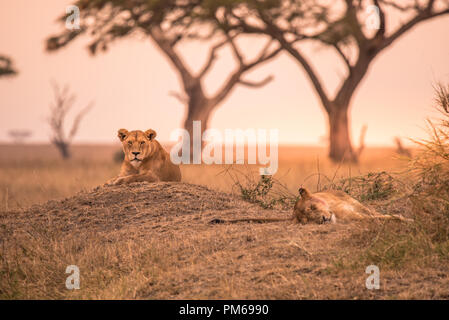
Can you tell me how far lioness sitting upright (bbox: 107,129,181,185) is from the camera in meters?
8.48

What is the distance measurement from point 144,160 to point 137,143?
0.41 meters

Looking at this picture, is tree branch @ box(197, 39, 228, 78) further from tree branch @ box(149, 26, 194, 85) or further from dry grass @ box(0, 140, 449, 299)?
dry grass @ box(0, 140, 449, 299)

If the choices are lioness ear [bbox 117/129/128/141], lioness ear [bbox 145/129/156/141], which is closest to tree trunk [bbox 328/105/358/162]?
lioness ear [bbox 145/129/156/141]

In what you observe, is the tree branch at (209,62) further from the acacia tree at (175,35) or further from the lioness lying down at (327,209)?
the lioness lying down at (327,209)

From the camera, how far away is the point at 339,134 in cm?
2402

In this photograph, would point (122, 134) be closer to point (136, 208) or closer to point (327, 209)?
point (136, 208)

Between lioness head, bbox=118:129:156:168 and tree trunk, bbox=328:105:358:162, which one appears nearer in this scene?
lioness head, bbox=118:129:156:168

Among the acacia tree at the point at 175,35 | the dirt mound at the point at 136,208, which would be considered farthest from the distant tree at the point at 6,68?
the dirt mound at the point at 136,208

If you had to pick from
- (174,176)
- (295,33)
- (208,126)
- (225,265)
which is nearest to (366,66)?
(295,33)

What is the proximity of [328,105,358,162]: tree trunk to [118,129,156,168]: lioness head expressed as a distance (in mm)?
15838

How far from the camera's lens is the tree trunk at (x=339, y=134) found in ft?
77.8

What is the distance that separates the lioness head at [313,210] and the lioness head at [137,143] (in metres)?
2.61

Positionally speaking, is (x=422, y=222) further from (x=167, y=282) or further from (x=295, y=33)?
(x=295, y=33)

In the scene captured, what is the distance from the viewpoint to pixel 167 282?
5.43 metres
